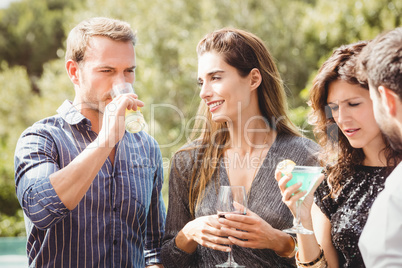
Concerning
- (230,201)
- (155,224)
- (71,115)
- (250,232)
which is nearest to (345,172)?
(250,232)

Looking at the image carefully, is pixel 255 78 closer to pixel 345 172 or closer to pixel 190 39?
pixel 345 172

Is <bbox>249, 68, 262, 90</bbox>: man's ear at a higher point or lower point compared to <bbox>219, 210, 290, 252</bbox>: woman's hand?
higher

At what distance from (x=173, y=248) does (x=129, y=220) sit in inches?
13.1

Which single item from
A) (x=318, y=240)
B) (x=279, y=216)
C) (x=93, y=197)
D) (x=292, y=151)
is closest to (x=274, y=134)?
(x=292, y=151)

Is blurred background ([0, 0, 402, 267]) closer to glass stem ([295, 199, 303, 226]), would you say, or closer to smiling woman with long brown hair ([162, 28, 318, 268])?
smiling woman with long brown hair ([162, 28, 318, 268])

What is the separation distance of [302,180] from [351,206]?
461 mm

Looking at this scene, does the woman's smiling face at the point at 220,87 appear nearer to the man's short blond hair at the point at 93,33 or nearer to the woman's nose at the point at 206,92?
the woman's nose at the point at 206,92

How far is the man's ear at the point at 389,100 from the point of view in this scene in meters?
1.75

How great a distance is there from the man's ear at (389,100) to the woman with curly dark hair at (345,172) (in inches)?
31.7

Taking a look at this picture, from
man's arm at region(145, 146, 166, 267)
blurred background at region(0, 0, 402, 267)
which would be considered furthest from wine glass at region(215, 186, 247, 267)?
blurred background at region(0, 0, 402, 267)

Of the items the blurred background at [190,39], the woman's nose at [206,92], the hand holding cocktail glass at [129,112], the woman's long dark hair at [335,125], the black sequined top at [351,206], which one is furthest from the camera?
the blurred background at [190,39]

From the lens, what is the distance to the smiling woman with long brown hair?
2938 mm

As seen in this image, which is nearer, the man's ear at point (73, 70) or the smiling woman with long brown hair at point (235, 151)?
the smiling woman with long brown hair at point (235, 151)

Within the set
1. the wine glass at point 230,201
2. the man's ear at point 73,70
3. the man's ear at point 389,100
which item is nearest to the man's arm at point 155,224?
the man's ear at point 73,70
